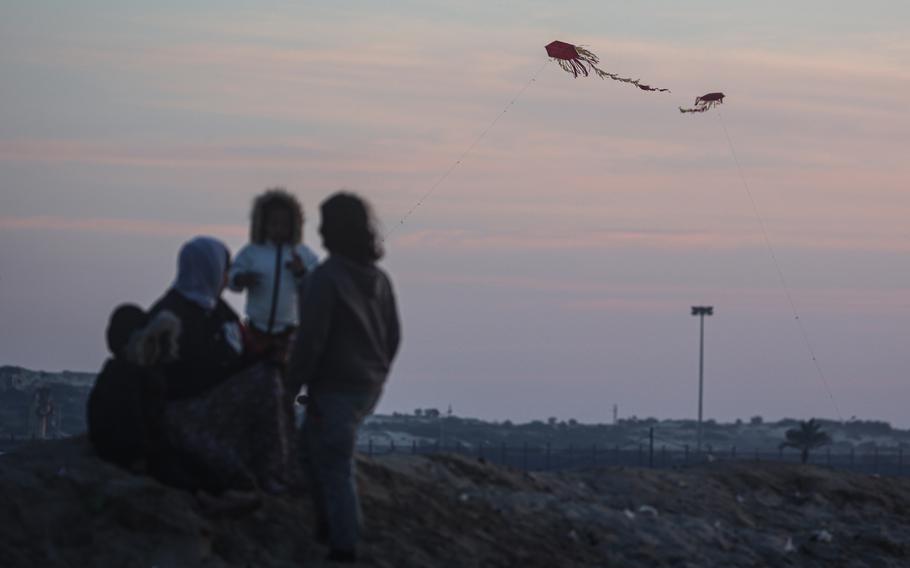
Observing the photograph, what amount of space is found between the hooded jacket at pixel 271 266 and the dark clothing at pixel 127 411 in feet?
2.35

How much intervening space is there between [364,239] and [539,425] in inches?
5862

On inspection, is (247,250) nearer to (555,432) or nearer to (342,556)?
(342,556)

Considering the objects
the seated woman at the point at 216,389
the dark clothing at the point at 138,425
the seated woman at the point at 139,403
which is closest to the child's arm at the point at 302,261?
the seated woman at the point at 216,389

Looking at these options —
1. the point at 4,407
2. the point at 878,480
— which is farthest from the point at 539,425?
the point at 878,480

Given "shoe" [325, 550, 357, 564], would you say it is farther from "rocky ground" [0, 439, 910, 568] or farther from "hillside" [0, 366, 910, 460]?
"hillside" [0, 366, 910, 460]

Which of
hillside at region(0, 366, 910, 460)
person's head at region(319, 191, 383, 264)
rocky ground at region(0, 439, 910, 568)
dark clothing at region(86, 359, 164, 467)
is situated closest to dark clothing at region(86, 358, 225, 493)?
dark clothing at region(86, 359, 164, 467)

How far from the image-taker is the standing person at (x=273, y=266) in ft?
28.5

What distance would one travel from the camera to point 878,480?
49.3ft

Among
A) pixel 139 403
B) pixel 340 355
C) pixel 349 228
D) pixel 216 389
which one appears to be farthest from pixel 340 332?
pixel 139 403

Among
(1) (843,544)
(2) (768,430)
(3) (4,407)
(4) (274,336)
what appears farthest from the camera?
(2) (768,430)

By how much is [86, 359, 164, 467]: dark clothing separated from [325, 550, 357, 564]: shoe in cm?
108

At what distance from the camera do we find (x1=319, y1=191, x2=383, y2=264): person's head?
826 cm

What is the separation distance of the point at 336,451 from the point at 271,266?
116 cm

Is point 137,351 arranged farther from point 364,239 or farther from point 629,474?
point 629,474
